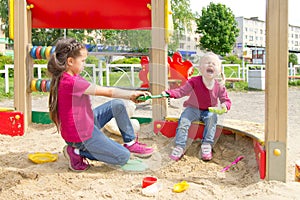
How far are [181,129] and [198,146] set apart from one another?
20 cm

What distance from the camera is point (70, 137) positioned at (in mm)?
2236

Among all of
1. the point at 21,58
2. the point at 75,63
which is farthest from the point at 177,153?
the point at 21,58

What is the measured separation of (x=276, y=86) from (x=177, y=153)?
2.91 feet

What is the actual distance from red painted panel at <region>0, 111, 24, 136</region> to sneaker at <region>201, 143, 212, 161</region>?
5.20 ft

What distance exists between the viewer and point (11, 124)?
327 cm

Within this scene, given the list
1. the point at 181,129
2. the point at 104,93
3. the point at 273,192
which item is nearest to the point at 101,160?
the point at 104,93

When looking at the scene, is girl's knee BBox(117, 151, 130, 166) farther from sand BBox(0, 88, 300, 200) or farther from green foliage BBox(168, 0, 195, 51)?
green foliage BBox(168, 0, 195, 51)

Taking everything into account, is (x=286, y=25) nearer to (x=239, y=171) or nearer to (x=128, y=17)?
(x=239, y=171)

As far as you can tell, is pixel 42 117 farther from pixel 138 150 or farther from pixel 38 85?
pixel 138 150

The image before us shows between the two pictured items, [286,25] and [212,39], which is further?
[212,39]

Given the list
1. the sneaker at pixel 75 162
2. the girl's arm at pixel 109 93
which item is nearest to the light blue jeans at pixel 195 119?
the girl's arm at pixel 109 93

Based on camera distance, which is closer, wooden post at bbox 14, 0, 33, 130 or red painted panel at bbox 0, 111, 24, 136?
red painted panel at bbox 0, 111, 24, 136

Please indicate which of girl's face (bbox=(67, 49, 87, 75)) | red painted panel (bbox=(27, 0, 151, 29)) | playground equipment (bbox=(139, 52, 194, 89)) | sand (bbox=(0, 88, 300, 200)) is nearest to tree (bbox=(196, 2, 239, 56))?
playground equipment (bbox=(139, 52, 194, 89))

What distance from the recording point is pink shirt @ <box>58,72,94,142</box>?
217cm
